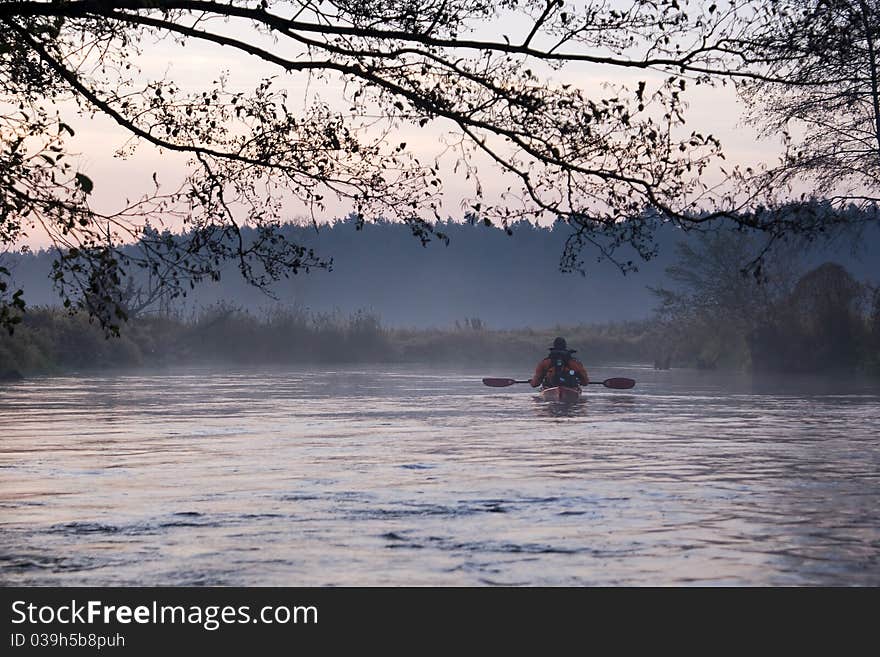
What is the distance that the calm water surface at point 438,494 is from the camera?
998 centimetres

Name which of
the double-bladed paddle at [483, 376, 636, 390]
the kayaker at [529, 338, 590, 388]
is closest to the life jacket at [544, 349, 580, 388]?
the kayaker at [529, 338, 590, 388]

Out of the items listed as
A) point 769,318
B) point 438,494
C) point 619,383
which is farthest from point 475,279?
point 438,494

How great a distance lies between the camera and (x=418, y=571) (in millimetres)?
9758

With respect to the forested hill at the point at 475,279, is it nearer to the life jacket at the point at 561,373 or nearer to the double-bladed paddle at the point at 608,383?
the double-bladed paddle at the point at 608,383

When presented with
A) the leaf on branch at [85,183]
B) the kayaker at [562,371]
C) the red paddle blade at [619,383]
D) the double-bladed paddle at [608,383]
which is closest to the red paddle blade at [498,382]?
the double-bladed paddle at [608,383]

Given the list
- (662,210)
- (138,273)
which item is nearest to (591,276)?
(138,273)

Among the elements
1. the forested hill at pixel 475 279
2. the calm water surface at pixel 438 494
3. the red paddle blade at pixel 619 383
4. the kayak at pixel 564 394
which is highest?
the forested hill at pixel 475 279

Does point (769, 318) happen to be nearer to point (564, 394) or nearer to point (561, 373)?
point (561, 373)

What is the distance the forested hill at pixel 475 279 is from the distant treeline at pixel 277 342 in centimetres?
7436

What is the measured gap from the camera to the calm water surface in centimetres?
998

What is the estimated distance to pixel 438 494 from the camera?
1425cm

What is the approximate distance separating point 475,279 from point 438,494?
134m

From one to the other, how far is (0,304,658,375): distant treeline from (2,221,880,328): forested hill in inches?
2928
